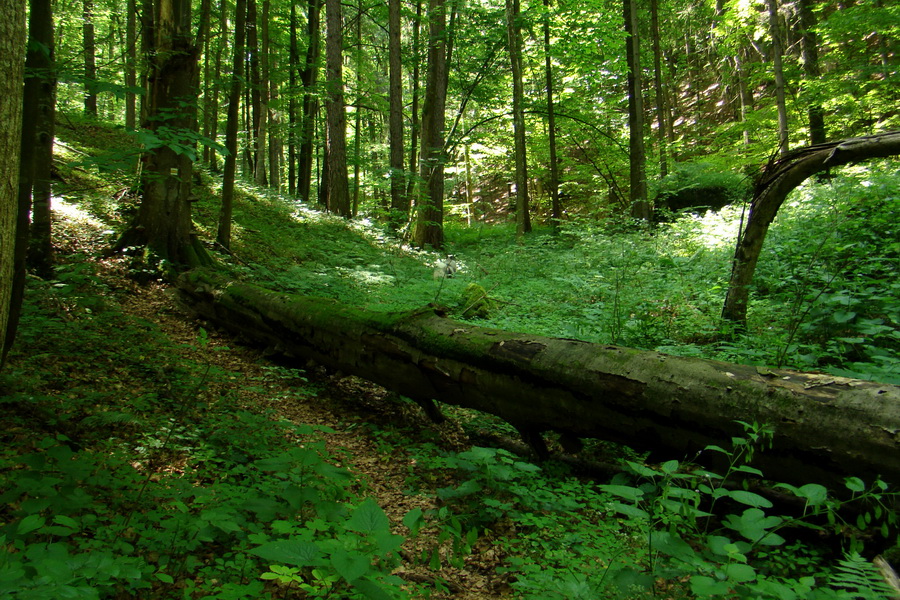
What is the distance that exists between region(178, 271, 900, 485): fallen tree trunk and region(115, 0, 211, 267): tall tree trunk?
3.52m

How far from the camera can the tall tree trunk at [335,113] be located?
44.6ft

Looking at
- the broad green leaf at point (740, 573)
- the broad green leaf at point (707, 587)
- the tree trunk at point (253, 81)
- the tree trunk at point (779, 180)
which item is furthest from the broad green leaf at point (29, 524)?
the tree trunk at point (253, 81)

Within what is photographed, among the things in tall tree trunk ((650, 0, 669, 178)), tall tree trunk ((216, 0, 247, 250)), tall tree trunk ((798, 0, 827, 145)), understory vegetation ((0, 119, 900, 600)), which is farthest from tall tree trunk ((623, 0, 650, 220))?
tall tree trunk ((216, 0, 247, 250))

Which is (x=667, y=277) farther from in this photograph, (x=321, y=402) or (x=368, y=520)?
(x=368, y=520)

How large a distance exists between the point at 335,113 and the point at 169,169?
7820 mm

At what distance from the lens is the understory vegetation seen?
6.29ft

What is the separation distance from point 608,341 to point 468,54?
14644mm

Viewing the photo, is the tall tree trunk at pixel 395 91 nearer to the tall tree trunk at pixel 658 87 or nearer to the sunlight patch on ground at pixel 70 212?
the sunlight patch on ground at pixel 70 212

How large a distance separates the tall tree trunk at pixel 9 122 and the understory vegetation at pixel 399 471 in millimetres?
1066

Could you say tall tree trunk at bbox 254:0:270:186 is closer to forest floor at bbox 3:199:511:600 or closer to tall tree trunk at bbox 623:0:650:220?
forest floor at bbox 3:199:511:600

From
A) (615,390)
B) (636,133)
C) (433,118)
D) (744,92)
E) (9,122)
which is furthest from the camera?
(744,92)

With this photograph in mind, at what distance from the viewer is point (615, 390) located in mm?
3469

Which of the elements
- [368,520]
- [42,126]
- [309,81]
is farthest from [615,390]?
[309,81]

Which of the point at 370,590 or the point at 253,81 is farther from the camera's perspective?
the point at 253,81
